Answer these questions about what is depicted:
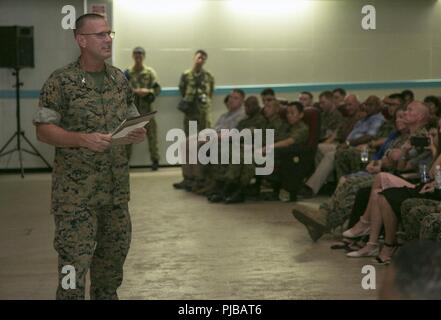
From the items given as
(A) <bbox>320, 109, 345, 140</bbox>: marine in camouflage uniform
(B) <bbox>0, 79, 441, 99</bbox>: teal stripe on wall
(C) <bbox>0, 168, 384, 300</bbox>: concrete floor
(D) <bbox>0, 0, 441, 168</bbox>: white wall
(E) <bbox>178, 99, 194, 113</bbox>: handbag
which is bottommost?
(C) <bbox>0, 168, 384, 300</bbox>: concrete floor

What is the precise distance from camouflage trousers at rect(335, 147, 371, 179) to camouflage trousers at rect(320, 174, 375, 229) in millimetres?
1777

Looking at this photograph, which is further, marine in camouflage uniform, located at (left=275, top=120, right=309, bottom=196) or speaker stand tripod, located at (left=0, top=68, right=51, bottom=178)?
speaker stand tripod, located at (left=0, top=68, right=51, bottom=178)

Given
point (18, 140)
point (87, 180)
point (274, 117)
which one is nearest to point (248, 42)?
point (274, 117)

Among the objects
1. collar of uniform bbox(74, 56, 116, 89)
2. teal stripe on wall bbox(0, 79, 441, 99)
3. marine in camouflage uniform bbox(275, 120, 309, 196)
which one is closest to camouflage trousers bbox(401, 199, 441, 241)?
collar of uniform bbox(74, 56, 116, 89)

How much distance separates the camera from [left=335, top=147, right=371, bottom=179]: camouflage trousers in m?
9.00

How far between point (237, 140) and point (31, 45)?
3.86 meters

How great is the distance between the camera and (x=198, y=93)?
12.6 meters

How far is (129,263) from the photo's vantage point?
21.0 feet

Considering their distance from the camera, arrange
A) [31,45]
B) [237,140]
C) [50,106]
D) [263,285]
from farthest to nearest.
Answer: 1. [31,45]
2. [237,140]
3. [263,285]
4. [50,106]

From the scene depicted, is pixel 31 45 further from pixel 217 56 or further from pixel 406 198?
pixel 406 198

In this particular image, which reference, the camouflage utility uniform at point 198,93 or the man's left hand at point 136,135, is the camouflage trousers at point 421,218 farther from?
the camouflage utility uniform at point 198,93

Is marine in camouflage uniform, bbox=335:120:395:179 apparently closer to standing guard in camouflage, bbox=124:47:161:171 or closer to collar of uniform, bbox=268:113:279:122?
collar of uniform, bbox=268:113:279:122
